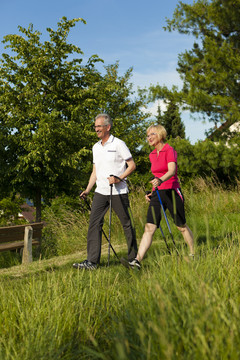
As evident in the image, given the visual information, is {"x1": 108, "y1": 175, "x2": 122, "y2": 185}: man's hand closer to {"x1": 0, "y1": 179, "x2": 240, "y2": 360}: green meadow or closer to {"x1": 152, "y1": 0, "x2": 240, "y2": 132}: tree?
{"x1": 0, "y1": 179, "x2": 240, "y2": 360}: green meadow

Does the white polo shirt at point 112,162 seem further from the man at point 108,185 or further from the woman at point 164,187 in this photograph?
the woman at point 164,187

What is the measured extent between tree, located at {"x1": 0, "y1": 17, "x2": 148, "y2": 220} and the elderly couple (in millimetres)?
9825

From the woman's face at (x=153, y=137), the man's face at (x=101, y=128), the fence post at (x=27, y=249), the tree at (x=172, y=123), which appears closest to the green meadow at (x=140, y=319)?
the woman's face at (x=153, y=137)

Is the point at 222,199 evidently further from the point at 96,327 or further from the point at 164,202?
the point at 96,327

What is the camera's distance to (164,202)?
5.34 m

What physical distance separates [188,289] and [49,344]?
0.92m

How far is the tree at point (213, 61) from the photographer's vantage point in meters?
15.4

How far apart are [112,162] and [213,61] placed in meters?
11.3

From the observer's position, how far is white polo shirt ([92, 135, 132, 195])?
5.51m

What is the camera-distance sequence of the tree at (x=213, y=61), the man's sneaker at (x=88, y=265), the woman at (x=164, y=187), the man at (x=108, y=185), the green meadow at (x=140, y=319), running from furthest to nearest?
the tree at (x=213, y=61) → the man at (x=108, y=185) → the man's sneaker at (x=88, y=265) → the woman at (x=164, y=187) → the green meadow at (x=140, y=319)

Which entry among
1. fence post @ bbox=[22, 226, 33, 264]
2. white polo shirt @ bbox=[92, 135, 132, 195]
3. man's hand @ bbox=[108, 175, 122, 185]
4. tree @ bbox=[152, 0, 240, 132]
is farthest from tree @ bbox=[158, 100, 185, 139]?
man's hand @ bbox=[108, 175, 122, 185]

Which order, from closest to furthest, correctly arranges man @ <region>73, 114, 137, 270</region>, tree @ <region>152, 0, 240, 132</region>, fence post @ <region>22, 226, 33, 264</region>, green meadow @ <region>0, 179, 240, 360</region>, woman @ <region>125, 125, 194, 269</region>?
1. green meadow @ <region>0, 179, 240, 360</region>
2. woman @ <region>125, 125, 194, 269</region>
3. man @ <region>73, 114, 137, 270</region>
4. fence post @ <region>22, 226, 33, 264</region>
5. tree @ <region>152, 0, 240, 132</region>

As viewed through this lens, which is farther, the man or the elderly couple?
the man

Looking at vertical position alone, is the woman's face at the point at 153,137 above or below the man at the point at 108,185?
above
